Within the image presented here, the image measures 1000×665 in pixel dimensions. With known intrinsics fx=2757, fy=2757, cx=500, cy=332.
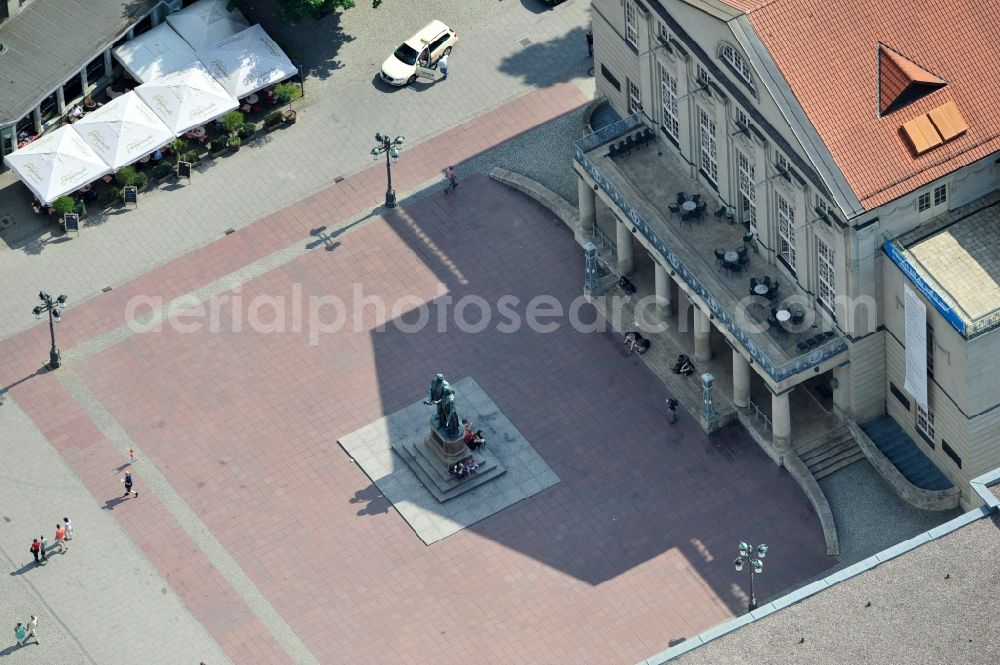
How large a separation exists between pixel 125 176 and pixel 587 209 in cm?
2531

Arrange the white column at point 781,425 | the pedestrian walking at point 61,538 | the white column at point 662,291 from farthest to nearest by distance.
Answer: the white column at point 662,291
the pedestrian walking at point 61,538
the white column at point 781,425

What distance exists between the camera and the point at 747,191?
442 feet

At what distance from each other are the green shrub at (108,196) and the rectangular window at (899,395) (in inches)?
1729

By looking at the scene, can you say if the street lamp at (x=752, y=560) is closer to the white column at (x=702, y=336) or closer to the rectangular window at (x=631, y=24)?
the white column at (x=702, y=336)

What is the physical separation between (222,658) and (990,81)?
145ft

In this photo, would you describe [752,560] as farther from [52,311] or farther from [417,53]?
[417,53]

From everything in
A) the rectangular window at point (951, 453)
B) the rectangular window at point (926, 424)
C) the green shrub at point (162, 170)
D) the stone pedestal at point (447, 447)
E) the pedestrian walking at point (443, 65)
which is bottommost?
the rectangular window at point (951, 453)

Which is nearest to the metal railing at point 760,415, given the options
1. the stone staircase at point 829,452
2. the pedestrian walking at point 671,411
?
the stone staircase at point 829,452

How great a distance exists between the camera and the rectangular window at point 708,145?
13562 centimetres

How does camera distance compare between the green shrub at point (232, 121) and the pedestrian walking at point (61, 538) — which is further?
the green shrub at point (232, 121)

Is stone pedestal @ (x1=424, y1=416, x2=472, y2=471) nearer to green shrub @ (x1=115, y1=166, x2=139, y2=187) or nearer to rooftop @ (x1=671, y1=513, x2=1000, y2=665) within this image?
green shrub @ (x1=115, y1=166, x2=139, y2=187)

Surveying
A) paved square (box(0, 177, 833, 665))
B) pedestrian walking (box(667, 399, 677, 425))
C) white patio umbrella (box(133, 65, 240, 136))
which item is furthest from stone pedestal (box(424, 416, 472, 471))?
white patio umbrella (box(133, 65, 240, 136))

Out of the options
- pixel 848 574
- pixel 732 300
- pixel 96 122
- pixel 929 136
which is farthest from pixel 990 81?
pixel 96 122

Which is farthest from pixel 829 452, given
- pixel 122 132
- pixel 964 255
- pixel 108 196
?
pixel 122 132
